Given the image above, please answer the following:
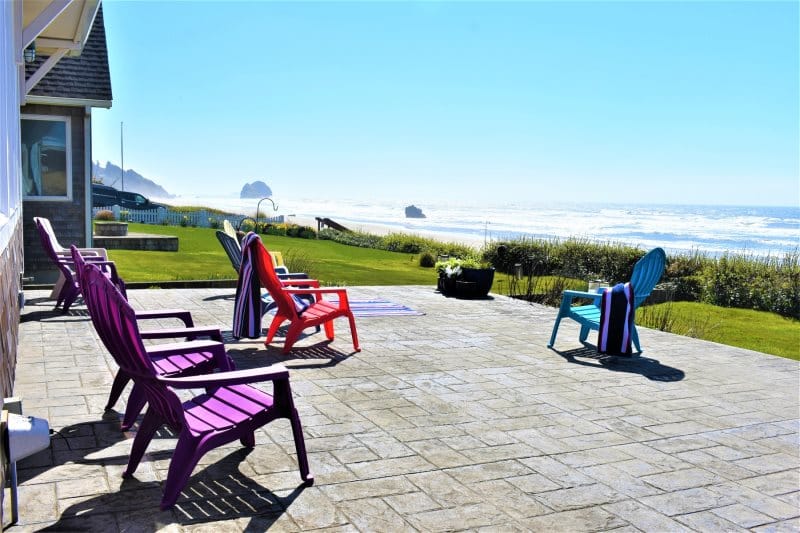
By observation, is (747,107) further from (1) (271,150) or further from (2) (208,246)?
(1) (271,150)

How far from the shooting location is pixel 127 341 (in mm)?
3275

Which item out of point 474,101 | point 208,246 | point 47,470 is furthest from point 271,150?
point 47,470

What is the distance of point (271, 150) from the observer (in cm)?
11781

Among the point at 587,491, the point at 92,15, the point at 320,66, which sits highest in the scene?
the point at 320,66

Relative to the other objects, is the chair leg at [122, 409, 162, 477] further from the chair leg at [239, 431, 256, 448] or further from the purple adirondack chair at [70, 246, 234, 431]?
the chair leg at [239, 431, 256, 448]

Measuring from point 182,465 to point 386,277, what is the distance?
37.5 feet

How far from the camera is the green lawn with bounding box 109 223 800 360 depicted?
998 centimetres

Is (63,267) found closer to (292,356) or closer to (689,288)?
(292,356)

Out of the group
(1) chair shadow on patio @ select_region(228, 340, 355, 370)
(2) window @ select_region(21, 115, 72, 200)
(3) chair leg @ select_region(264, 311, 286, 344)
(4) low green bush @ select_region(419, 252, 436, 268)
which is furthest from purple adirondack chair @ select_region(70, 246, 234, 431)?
(4) low green bush @ select_region(419, 252, 436, 268)

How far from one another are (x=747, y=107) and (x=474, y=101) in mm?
19449

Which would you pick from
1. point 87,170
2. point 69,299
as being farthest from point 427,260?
point 69,299

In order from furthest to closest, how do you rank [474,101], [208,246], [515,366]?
[474,101]
[208,246]
[515,366]

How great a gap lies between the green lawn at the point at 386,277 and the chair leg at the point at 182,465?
25.0 feet

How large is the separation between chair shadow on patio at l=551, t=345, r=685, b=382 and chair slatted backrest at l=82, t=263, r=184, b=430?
4.33 meters
